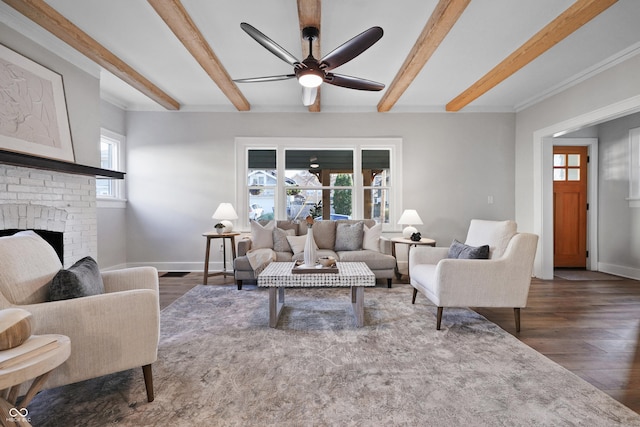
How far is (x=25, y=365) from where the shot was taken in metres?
1.00

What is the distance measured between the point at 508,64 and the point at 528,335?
283 centimetres

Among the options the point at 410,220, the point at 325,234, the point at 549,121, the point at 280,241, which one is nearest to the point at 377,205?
the point at 410,220

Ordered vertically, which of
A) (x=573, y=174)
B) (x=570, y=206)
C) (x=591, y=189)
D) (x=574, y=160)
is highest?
(x=574, y=160)

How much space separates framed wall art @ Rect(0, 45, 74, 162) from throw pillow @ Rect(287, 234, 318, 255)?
2619 millimetres

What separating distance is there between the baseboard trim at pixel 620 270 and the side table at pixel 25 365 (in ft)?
20.7

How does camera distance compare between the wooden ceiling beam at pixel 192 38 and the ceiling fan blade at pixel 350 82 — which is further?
the ceiling fan blade at pixel 350 82

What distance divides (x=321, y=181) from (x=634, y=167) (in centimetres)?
463

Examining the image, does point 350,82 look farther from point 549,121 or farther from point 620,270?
point 620,270

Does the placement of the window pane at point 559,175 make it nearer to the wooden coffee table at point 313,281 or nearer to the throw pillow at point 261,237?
the wooden coffee table at point 313,281

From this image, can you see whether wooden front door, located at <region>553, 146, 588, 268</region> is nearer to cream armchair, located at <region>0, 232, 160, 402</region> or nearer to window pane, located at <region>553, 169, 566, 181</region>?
window pane, located at <region>553, 169, 566, 181</region>

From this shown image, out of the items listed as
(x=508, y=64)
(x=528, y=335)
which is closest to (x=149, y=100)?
(x=508, y=64)

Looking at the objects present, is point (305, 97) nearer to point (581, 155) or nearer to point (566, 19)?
point (566, 19)

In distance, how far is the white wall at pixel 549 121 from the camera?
10.6ft

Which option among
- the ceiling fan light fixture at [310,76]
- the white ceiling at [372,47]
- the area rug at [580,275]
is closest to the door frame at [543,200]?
A: the area rug at [580,275]
